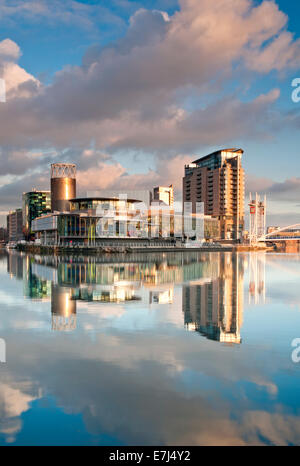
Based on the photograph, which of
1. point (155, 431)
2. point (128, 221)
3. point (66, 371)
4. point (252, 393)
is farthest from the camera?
point (128, 221)

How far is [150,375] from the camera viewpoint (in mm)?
11461

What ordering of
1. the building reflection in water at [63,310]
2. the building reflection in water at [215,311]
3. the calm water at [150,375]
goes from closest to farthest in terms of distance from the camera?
the calm water at [150,375]
the building reflection in water at [215,311]
the building reflection in water at [63,310]

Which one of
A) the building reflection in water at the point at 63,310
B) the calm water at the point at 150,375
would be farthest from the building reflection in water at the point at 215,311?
the building reflection in water at the point at 63,310

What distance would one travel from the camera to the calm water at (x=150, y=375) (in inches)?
324

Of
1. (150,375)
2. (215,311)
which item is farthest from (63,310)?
(150,375)

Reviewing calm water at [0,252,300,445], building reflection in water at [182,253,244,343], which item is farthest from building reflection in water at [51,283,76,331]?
building reflection in water at [182,253,244,343]

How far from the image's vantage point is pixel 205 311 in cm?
2108

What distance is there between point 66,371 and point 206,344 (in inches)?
225

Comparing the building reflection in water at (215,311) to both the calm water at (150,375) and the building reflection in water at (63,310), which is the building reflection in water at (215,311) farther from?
the building reflection in water at (63,310)

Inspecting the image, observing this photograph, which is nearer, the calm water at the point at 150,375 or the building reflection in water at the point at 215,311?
the calm water at the point at 150,375
